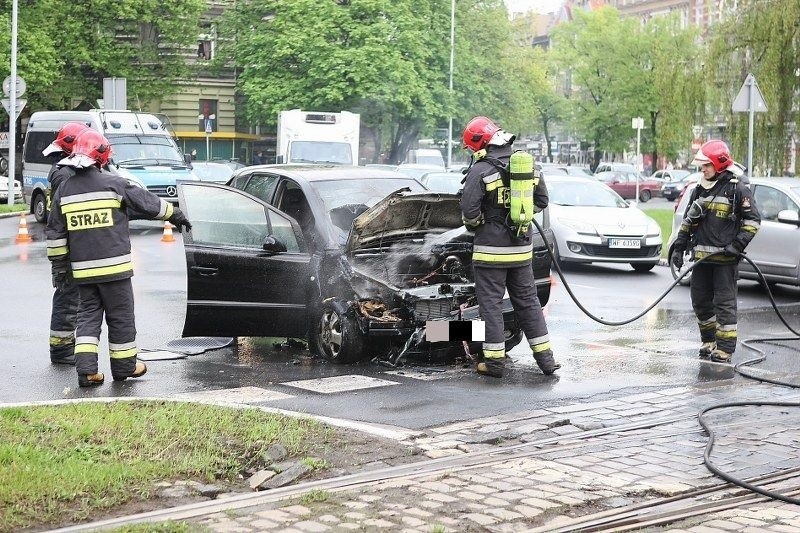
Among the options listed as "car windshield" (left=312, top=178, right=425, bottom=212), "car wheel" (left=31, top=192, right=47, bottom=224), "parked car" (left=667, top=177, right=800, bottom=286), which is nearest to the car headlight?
"parked car" (left=667, top=177, right=800, bottom=286)

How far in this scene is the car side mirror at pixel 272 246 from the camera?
1019 centimetres

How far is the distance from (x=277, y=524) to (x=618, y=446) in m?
2.55

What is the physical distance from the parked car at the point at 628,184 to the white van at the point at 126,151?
30.9 metres

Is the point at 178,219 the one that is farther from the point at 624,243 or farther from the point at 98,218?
the point at 624,243

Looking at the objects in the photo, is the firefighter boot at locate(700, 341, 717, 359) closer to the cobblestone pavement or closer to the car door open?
the cobblestone pavement

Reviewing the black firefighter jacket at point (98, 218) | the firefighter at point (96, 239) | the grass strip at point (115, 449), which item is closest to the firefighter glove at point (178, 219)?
the firefighter at point (96, 239)

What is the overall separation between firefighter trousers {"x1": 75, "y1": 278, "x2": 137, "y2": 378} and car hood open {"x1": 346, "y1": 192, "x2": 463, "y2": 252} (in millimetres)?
1975

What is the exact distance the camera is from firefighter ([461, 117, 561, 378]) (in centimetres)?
941

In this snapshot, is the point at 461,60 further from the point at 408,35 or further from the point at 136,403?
the point at 136,403

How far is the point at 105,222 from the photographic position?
8938 millimetres

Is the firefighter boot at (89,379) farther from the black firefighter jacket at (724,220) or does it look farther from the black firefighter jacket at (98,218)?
the black firefighter jacket at (724,220)

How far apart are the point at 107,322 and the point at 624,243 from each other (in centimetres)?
1110

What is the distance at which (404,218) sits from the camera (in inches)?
409

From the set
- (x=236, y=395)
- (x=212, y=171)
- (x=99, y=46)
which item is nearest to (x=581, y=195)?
(x=236, y=395)
